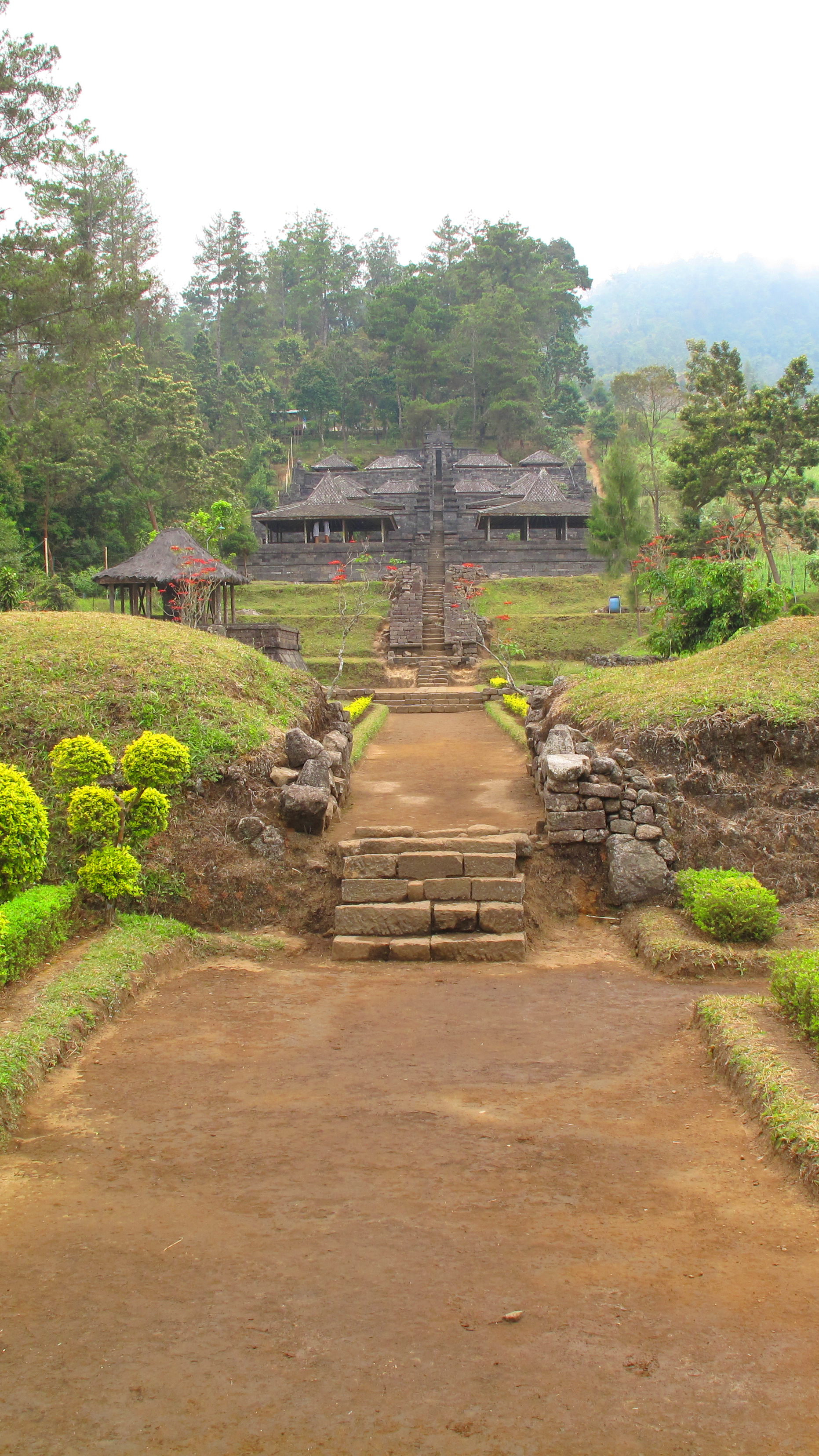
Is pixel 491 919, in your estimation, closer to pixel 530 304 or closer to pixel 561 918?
pixel 561 918

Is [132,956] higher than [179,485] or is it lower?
lower

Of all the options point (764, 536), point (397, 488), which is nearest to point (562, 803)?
point (764, 536)

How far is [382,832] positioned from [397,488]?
3874 centimetres

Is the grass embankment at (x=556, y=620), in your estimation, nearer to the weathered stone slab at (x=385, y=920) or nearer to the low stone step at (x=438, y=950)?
the weathered stone slab at (x=385, y=920)

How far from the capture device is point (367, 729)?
16.0 meters

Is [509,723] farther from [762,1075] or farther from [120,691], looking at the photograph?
[762,1075]

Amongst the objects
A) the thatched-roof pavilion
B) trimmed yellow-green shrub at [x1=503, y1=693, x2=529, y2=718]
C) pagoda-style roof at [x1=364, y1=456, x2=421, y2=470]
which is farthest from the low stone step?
pagoda-style roof at [x1=364, y1=456, x2=421, y2=470]

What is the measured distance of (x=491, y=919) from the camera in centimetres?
763

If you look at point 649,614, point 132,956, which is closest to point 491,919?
point 132,956

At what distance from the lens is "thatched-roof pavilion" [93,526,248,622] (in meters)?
20.8

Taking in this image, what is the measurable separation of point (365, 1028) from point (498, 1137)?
1.61 meters

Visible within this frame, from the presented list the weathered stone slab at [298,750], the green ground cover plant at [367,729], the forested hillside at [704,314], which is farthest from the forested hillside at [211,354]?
the forested hillside at [704,314]

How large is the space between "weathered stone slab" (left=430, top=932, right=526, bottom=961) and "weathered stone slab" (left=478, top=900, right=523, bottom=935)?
0.14 metres

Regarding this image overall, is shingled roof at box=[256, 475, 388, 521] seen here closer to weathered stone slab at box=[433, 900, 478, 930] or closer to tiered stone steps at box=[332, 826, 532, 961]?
tiered stone steps at box=[332, 826, 532, 961]
